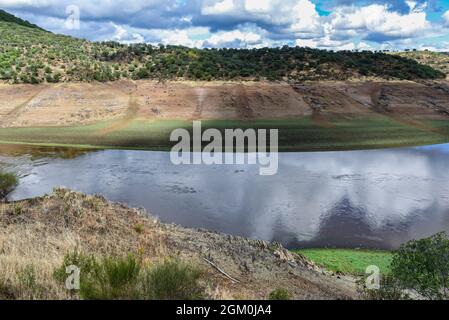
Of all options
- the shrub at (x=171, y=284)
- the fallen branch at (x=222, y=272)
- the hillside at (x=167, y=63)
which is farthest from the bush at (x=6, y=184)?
the hillside at (x=167, y=63)

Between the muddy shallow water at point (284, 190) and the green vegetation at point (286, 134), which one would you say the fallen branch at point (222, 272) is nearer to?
the muddy shallow water at point (284, 190)

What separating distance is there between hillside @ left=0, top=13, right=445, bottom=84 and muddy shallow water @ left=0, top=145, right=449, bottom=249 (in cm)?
1866

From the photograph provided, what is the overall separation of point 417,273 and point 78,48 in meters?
55.6

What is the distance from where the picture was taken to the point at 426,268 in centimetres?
785

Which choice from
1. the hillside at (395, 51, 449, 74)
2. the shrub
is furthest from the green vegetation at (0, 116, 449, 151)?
the hillside at (395, 51, 449, 74)

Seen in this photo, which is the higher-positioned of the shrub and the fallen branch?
the shrub

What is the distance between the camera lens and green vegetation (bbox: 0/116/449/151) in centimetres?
3008

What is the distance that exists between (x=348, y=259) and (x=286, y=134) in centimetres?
2051

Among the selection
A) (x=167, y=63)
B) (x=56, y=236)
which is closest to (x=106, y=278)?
(x=56, y=236)

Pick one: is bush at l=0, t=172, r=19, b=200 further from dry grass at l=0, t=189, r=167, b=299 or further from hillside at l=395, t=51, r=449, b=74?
hillside at l=395, t=51, r=449, b=74

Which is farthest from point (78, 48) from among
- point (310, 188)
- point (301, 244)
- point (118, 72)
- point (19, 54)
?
point (301, 244)

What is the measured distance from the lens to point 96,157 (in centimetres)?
2641

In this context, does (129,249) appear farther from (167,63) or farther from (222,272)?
(167,63)
